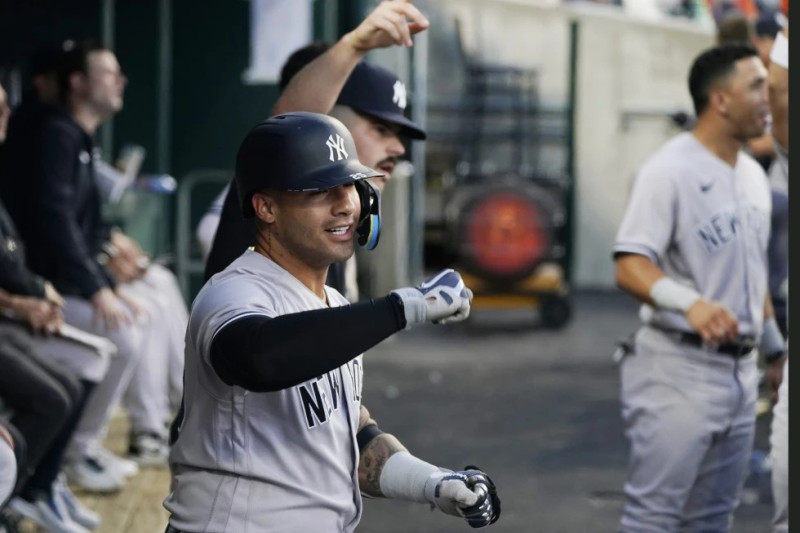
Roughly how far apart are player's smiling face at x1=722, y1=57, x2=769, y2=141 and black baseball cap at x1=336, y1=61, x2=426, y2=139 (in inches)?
69.8

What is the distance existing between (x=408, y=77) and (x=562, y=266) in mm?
2466

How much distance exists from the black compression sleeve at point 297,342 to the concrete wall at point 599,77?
16.5 meters

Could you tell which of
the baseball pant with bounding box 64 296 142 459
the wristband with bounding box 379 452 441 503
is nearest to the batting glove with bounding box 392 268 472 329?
the wristband with bounding box 379 452 441 503

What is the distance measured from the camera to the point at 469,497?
10.2ft

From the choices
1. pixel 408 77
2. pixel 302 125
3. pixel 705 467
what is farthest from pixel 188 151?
pixel 302 125

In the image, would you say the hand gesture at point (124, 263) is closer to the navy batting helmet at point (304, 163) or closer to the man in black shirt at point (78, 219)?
the man in black shirt at point (78, 219)

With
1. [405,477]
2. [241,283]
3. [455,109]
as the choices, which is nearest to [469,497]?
[405,477]

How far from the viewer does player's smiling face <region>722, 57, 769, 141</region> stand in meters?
5.60

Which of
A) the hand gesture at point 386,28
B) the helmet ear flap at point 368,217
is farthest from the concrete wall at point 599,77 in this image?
the helmet ear flap at point 368,217

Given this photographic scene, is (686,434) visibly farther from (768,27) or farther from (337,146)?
(768,27)

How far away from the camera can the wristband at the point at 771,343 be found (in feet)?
18.6

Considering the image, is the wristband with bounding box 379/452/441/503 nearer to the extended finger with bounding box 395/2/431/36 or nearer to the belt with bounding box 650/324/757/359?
the extended finger with bounding box 395/2/431/36

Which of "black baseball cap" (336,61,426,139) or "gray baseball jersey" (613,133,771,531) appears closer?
"black baseball cap" (336,61,426,139)

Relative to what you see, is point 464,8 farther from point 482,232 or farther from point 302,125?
point 302,125
